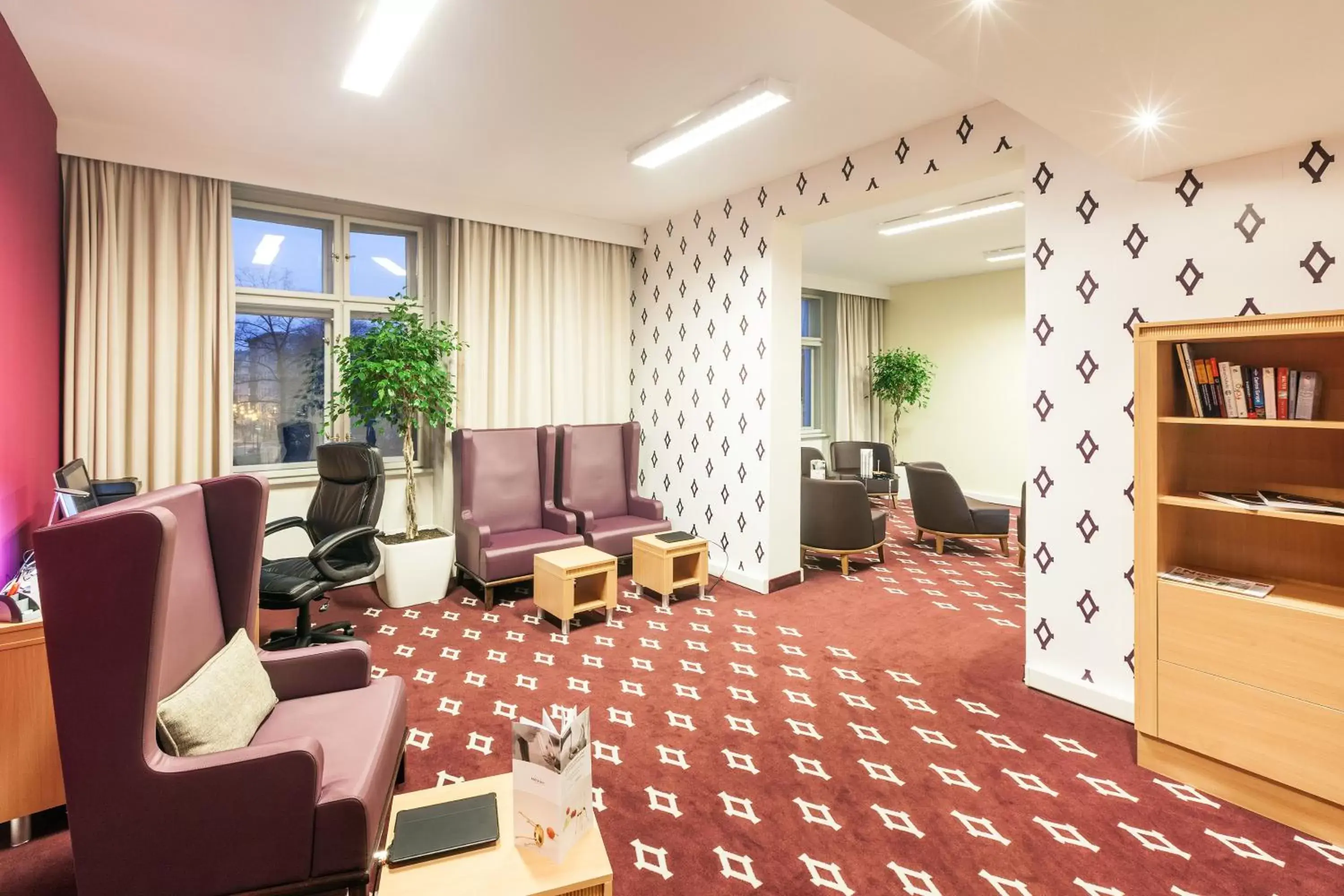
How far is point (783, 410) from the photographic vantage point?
15.2ft

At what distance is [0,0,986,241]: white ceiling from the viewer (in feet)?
8.25

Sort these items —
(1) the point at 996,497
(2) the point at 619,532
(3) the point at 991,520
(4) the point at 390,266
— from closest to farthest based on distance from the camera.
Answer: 1. (2) the point at 619,532
2. (4) the point at 390,266
3. (3) the point at 991,520
4. (1) the point at 996,497

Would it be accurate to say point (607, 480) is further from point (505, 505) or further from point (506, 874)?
point (506, 874)

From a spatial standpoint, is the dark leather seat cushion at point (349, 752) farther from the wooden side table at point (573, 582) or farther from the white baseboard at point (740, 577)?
the white baseboard at point (740, 577)

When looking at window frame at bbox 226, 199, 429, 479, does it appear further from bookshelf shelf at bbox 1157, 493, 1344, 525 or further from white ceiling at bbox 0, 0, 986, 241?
bookshelf shelf at bbox 1157, 493, 1344, 525

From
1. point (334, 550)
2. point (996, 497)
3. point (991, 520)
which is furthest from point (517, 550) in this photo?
point (996, 497)

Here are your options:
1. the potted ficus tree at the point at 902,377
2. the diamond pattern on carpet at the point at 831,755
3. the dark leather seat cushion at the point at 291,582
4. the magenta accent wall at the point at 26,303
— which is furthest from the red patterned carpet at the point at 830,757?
the potted ficus tree at the point at 902,377

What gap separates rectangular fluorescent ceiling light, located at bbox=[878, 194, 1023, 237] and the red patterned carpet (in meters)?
3.10

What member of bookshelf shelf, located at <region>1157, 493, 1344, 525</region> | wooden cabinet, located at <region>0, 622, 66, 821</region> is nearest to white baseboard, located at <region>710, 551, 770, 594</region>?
bookshelf shelf, located at <region>1157, 493, 1344, 525</region>

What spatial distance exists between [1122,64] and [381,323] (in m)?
4.16

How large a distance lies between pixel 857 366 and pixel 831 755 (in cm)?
702

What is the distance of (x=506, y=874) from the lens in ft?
4.50

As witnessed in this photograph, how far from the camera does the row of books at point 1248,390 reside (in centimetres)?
221

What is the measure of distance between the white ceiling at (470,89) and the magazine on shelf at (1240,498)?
6.86 feet
